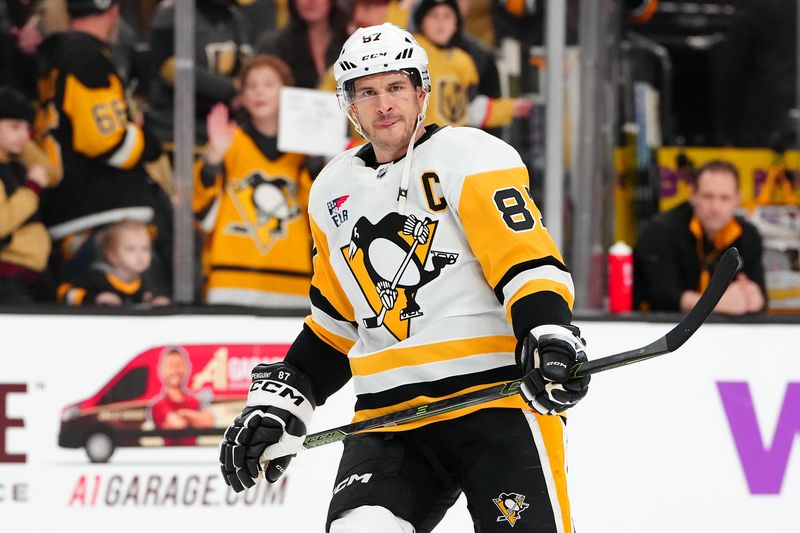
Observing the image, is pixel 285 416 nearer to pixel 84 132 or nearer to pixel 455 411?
pixel 455 411

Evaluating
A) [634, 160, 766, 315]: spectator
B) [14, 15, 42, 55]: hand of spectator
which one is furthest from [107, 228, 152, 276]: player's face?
[634, 160, 766, 315]: spectator

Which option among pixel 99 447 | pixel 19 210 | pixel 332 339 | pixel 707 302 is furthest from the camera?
pixel 19 210

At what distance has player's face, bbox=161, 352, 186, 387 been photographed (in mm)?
3916

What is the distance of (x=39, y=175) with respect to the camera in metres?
4.16

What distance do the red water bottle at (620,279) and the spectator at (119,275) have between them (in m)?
1.45

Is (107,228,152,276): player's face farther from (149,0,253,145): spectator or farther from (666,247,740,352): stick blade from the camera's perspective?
(666,247,740,352): stick blade

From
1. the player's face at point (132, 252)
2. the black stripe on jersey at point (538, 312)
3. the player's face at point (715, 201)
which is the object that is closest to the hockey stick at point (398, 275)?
the black stripe on jersey at point (538, 312)

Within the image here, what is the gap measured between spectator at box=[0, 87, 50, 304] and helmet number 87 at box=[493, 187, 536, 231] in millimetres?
2218

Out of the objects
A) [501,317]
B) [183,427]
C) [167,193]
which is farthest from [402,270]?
[167,193]

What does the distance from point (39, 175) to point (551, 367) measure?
8.35ft

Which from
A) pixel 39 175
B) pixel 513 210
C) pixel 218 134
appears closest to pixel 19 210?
pixel 39 175

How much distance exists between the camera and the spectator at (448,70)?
4398 millimetres

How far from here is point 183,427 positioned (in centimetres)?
390

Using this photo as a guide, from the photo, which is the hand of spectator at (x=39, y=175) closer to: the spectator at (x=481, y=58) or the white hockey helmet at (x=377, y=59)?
the spectator at (x=481, y=58)
